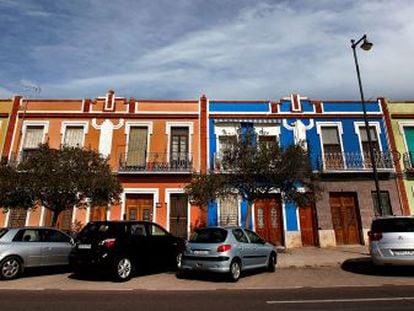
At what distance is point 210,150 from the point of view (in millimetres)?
18797

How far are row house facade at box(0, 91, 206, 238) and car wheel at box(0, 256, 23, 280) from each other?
7725 mm

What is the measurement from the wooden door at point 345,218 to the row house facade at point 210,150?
53 mm

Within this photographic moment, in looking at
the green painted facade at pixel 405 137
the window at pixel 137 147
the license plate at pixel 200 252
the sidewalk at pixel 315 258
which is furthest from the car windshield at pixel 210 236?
the green painted facade at pixel 405 137

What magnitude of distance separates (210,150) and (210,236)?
31.8ft

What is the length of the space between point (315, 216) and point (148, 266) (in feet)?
35.8

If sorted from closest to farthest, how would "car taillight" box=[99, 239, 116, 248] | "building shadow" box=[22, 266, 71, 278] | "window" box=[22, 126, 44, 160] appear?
"car taillight" box=[99, 239, 116, 248] → "building shadow" box=[22, 266, 71, 278] → "window" box=[22, 126, 44, 160]

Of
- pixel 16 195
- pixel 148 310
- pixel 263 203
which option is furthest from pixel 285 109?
pixel 148 310

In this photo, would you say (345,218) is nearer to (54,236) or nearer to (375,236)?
(375,236)

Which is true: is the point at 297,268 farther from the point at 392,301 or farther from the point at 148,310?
the point at 148,310

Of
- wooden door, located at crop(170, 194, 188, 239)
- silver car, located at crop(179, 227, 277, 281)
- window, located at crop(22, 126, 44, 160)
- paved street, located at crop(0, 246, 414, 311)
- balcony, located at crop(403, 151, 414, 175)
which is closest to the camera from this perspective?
paved street, located at crop(0, 246, 414, 311)

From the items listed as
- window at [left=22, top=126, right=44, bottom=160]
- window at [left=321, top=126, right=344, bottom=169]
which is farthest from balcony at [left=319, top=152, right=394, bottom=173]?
window at [left=22, top=126, right=44, bottom=160]

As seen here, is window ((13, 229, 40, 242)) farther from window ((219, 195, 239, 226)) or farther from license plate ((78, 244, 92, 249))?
window ((219, 195, 239, 226))

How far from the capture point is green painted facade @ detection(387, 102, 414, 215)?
60.1 ft

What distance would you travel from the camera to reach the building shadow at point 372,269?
33.1 feet
